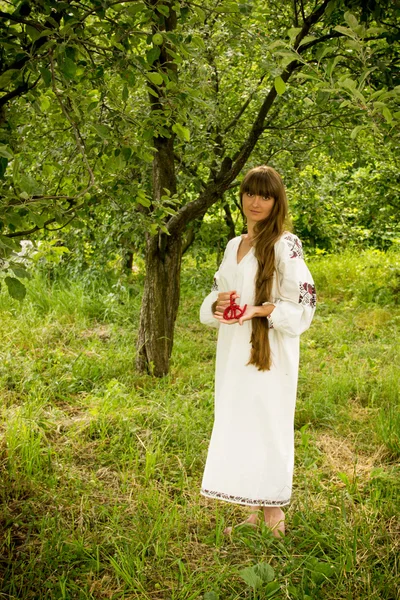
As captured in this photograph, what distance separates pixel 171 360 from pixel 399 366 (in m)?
2.00

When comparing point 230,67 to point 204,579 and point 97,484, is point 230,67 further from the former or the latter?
point 204,579

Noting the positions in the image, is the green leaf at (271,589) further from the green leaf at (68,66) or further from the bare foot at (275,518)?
the green leaf at (68,66)

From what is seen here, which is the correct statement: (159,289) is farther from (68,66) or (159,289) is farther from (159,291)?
(68,66)

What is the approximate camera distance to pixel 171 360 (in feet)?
17.1

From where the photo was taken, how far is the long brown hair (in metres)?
2.66

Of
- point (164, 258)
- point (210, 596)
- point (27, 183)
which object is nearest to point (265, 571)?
point (210, 596)

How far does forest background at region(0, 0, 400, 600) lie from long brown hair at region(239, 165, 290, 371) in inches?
16.7

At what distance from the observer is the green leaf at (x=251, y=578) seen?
232 cm

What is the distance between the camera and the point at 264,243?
269 cm

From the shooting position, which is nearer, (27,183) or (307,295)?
(27,183)

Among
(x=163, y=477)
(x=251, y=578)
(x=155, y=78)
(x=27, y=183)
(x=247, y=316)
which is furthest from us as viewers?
(x=163, y=477)

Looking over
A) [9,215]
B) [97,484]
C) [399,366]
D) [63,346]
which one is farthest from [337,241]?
[9,215]

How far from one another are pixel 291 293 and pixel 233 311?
0.90ft

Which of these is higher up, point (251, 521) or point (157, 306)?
point (157, 306)
